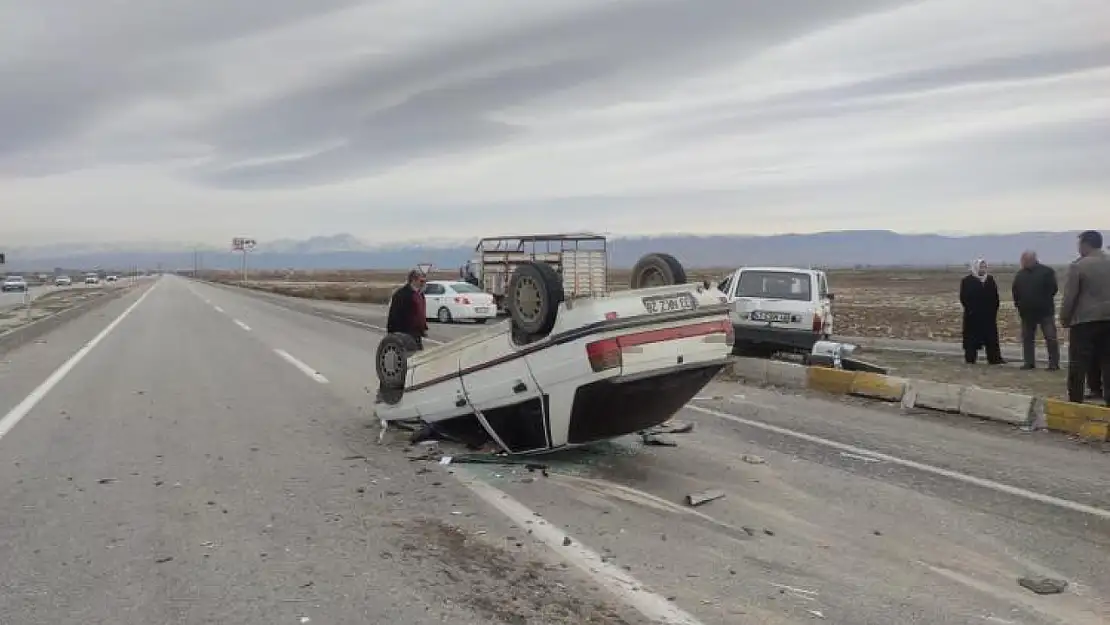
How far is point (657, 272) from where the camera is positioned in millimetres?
7422

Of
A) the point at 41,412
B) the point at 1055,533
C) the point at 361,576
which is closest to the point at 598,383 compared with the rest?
the point at 361,576

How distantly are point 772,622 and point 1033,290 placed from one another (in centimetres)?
1144

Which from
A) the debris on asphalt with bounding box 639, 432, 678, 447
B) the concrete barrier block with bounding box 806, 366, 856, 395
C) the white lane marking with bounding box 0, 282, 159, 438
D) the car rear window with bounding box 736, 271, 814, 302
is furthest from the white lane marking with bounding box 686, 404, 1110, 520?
the white lane marking with bounding box 0, 282, 159, 438

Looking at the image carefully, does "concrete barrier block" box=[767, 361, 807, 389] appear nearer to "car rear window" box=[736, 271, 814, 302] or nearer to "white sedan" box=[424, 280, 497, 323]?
"car rear window" box=[736, 271, 814, 302]

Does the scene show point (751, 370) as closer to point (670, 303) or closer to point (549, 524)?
point (670, 303)

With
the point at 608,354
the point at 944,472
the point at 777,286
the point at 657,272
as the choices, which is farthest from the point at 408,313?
the point at 777,286

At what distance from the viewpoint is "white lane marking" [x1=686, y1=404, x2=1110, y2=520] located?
19.8 ft

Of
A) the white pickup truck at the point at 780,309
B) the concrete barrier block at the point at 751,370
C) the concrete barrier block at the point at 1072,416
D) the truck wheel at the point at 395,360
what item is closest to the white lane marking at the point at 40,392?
the truck wheel at the point at 395,360

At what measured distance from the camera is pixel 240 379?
12953mm

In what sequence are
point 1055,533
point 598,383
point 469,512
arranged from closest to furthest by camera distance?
point 1055,533 → point 469,512 → point 598,383

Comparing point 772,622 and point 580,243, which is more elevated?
point 580,243

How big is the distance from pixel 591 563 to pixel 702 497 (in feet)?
5.10

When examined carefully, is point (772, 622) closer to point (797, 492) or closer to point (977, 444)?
point (797, 492)

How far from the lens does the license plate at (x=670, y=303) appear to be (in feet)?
20.8
